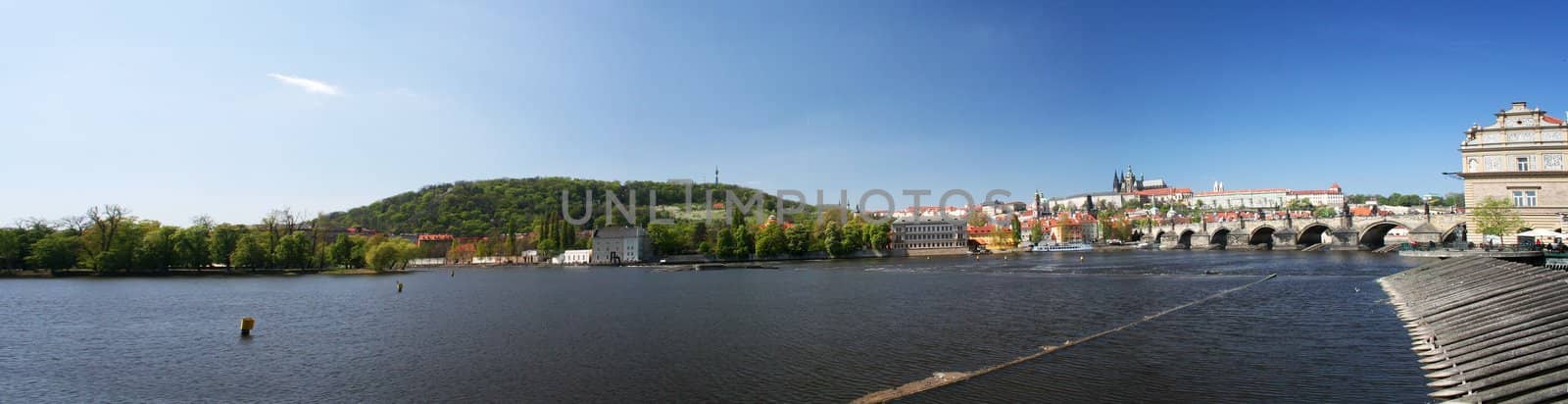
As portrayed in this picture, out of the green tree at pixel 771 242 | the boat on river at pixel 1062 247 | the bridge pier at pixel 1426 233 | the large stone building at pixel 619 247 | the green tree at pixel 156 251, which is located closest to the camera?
the bridge pier at pixel 1426 233

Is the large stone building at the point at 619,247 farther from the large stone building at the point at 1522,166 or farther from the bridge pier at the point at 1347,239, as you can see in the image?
the large stone building at the point at 1522,166

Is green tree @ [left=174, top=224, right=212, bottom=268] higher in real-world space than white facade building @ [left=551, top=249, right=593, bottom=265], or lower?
higher

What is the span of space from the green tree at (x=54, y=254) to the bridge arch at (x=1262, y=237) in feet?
418

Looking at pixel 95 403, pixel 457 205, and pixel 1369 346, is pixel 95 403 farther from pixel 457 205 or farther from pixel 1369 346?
pixel 457 205

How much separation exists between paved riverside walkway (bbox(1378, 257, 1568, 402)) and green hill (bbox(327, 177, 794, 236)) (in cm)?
12141

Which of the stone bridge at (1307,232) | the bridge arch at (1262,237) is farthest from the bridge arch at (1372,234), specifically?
the bridge arch at (1262,237)

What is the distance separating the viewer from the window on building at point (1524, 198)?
155 ft

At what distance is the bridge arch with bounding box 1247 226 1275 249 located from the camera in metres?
91.0

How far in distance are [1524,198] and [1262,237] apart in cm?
5235

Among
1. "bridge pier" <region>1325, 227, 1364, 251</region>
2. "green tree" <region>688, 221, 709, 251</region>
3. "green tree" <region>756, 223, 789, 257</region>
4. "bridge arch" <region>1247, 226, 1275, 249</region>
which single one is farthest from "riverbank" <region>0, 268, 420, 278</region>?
"bridge arch" <region>1247, 226, 1275, 249</region>

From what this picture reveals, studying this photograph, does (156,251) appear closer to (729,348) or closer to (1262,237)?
(729,348)

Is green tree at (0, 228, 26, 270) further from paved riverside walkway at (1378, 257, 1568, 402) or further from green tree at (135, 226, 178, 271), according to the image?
paved riverside walkway at (1378, 257, 1568, 402)

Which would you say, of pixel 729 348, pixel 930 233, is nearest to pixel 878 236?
pixel 930 233

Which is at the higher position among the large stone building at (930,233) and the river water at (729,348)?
the large stone building at (930,233)
